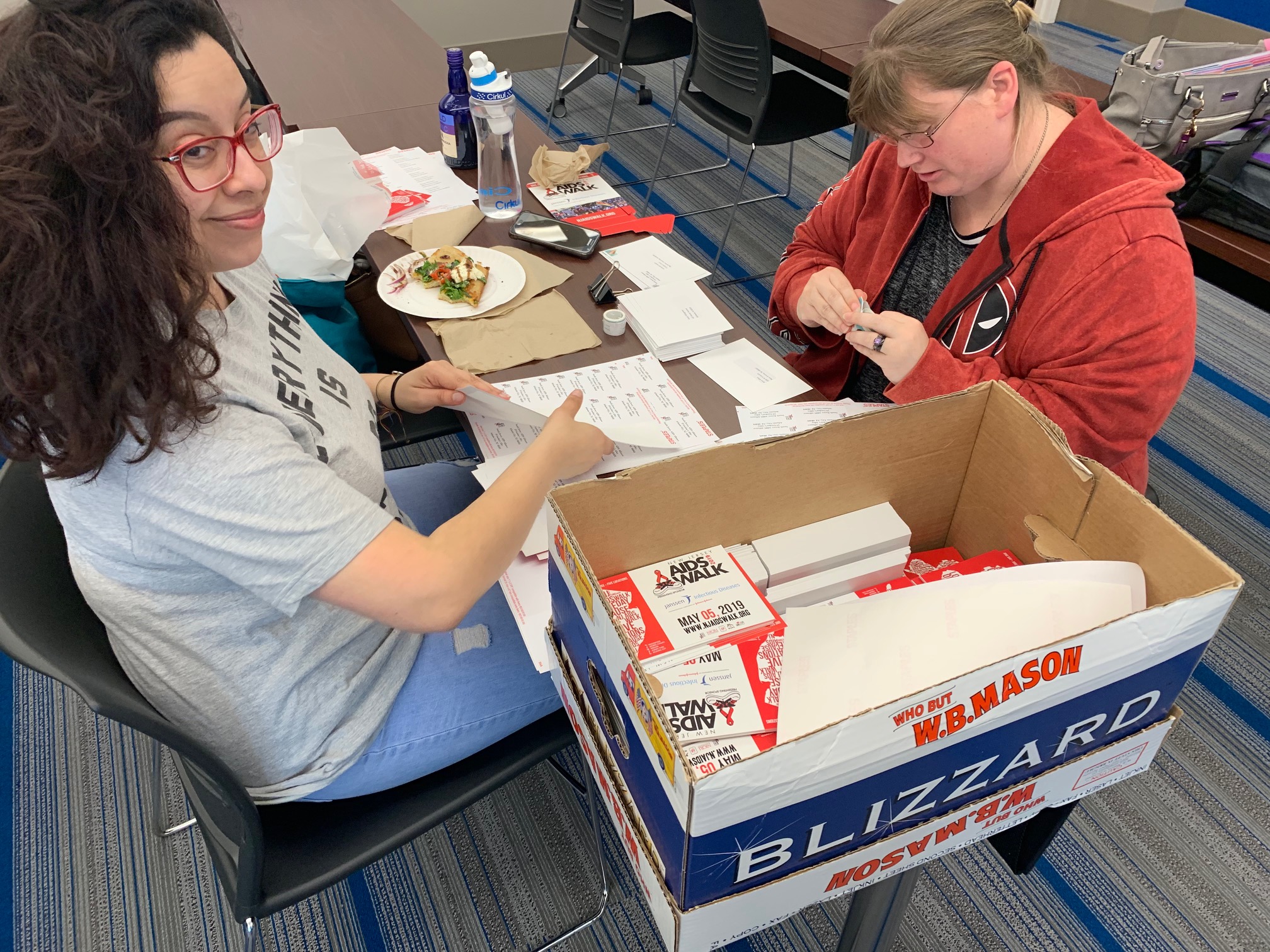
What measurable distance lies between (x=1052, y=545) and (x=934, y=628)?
7.8 inches

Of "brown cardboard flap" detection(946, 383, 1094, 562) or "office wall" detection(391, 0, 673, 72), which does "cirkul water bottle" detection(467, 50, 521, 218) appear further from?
"office wall" detection(391, 0, 673, 72)

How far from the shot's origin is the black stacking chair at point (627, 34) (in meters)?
3.39

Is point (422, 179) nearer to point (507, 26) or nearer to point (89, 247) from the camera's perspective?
point (89, 247)

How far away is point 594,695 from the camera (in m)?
0.73

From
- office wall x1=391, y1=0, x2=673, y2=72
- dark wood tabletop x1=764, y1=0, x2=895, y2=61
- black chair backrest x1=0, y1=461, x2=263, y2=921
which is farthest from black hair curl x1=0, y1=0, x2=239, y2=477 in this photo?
office wall x1=391, y1=0, x2=673, y2=72

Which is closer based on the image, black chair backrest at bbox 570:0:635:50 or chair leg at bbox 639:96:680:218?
black chair backrest at bbox 570:0:635:50

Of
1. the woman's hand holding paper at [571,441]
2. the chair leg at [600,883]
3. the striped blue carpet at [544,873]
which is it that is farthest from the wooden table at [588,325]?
the striped blue carpet at [544,873]

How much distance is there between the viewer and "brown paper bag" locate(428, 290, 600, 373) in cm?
137

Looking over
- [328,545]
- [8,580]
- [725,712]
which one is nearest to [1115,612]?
[725,712]

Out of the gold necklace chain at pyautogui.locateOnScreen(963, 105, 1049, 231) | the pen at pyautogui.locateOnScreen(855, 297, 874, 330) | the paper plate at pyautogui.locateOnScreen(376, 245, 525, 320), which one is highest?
the gold necklace chain at pyautogui.locateOnScreen(963, 105, 1049, 231)

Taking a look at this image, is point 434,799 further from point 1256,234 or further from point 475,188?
point 1256,234

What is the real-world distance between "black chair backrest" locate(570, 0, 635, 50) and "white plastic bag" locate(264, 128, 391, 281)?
201 centimetres

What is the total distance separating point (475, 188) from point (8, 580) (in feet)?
4.36

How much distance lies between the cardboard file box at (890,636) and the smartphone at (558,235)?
0.87 meters
